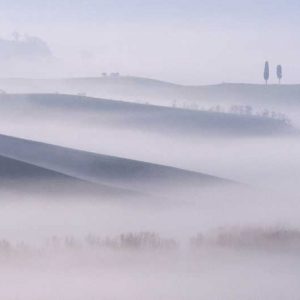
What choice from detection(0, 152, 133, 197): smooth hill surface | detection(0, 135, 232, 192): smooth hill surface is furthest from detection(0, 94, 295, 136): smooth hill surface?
detection(0, 152, 133, 197): smooth hill surface

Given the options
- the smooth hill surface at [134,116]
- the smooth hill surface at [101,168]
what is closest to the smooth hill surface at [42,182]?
the smooth hill surface at [101,168]

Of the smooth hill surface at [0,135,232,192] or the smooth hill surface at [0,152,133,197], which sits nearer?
the smooth hill surface at [0,152,133,197]

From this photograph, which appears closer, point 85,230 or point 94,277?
point 94,277

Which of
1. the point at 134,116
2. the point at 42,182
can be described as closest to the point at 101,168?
the point at 42,182

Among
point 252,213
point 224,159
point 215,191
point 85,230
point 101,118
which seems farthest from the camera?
point 101,118

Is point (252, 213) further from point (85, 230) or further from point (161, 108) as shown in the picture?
point (161, 108)

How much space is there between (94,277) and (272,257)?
1731 mm

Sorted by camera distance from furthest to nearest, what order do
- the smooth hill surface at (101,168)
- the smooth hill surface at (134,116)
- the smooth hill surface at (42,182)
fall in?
the smooth hill surface at (134,116) → the smooth hill surface at (101,168) → the smooth hill surface at (42,182)

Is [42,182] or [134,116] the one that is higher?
[134,116]

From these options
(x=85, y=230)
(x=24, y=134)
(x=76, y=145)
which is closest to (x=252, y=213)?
(x=85, y=230)

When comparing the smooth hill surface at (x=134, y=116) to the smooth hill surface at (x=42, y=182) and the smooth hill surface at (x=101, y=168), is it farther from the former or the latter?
the smooth hill surface at (x=42, y=182)

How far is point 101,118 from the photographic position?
46.4 feet

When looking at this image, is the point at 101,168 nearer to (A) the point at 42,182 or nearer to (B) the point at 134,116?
(A) the point at 42,182

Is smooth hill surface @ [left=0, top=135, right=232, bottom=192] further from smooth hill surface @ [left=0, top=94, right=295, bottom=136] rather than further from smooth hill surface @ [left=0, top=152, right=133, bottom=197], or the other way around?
smooth hill surface @ [left=0, top=94, right=295, bottom=136]
